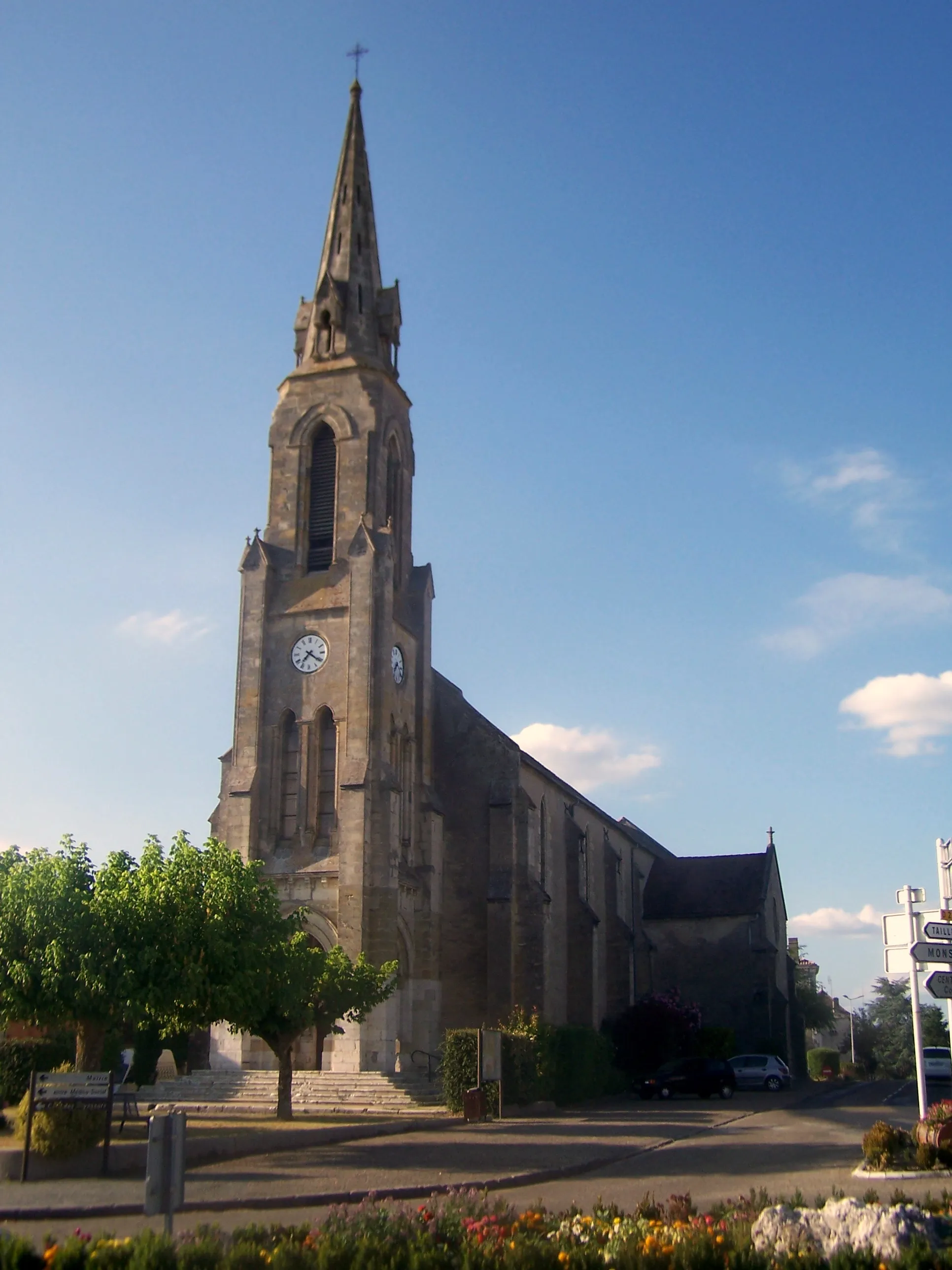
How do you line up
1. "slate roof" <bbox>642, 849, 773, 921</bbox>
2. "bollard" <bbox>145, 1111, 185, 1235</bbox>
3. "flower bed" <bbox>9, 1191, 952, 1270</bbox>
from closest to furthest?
"flower bed" <bbox>9, 1191, 952, 1270</bbox>
"bollard" <bbox>145, 1111, 185, 1235</bbox>
"slate roof" <bbox>642, 849, 773, 921</bbox>

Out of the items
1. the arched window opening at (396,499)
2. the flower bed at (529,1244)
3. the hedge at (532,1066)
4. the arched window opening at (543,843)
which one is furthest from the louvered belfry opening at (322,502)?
the flower bed at (529,1244)

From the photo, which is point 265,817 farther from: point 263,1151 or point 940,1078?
point 940,1078

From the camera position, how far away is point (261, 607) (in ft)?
127

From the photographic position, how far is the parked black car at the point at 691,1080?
122 feet

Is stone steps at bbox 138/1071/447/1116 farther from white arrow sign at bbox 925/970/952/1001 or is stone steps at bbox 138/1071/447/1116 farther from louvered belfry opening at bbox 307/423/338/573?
white arrow sign at bbox 925/970/952/1001

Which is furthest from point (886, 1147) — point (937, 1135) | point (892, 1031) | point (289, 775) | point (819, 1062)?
point (892, 1031)

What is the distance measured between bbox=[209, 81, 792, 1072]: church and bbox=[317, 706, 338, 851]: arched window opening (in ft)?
0.17

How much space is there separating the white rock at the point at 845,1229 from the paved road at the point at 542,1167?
12.9 feet

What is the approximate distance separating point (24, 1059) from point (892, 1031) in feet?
288

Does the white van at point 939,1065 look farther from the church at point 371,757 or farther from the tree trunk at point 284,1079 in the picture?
the tree trunk at point 284,1079

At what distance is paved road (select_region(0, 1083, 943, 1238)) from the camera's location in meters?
15.0

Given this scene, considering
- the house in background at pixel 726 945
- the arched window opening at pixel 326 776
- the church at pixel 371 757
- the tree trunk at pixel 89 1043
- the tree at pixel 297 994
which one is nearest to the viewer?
the tree trunk at pixel 89 1043

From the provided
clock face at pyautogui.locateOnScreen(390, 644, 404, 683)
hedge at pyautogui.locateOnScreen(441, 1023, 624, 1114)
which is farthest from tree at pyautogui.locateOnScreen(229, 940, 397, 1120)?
clock face at pyautogui.locateOnScreen(390, 644, 404, 683)

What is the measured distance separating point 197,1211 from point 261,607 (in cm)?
2560
